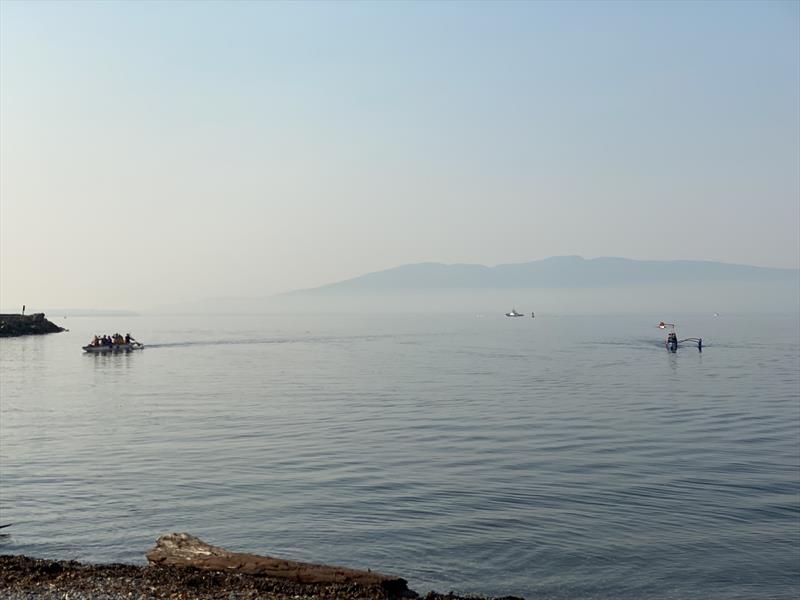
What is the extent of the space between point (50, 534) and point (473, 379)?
48.7m

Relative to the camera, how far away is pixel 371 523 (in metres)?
20.7

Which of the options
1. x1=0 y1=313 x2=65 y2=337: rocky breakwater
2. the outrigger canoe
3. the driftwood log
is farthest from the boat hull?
the driftwood log

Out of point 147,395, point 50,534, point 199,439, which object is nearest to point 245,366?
point 147,395

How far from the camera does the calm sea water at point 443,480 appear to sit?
58.5ft

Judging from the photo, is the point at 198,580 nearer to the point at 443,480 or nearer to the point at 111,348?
the point at 443,480

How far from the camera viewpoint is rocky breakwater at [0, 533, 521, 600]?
13523 millimetres

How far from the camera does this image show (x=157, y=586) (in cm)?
1390

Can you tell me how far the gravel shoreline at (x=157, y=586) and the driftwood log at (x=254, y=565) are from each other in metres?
0.13

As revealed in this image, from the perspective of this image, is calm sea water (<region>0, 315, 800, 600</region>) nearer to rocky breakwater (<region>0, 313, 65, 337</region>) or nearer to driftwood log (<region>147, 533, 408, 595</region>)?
driftwood log (<region>147, 533, 408, 595</region>)

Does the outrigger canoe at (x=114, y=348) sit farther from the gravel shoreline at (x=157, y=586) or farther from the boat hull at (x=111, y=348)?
the gravel shoreline at (x=157, y=586)

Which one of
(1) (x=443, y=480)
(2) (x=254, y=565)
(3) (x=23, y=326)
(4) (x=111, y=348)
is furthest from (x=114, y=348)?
(2) (x=254, y=565)

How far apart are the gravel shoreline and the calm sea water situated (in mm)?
2605

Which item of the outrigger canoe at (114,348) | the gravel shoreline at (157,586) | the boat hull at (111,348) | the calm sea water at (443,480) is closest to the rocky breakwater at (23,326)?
the outrigger canoe at (114,348)

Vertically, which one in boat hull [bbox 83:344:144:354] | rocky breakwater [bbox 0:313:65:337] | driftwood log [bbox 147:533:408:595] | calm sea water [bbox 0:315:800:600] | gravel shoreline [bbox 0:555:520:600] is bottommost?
calm sea water [bbox 0:315:800:600]
